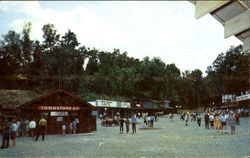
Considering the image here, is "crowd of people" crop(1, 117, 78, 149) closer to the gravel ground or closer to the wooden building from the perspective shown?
the wooden building

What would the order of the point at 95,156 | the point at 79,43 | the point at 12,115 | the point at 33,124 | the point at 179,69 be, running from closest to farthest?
the point at 95,156, the point at 33,124, the point at 12,115, the point at 79,43, the point at 179,69

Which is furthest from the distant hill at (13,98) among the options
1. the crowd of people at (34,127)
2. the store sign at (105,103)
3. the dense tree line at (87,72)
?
the dense tree line at (87,72)

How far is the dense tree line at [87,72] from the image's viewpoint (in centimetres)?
6266

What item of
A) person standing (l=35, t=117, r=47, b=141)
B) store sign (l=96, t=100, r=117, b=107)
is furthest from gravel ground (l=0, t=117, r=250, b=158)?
store sign (l=96, t=100, r=117, b=107)

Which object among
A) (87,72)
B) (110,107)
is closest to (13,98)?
(110,107)

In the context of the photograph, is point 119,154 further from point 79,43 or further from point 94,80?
point 79,43

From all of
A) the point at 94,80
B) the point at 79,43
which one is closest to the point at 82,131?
the point at 94,80

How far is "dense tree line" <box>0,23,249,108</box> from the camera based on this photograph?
62.7 meters

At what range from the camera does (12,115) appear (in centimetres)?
3428

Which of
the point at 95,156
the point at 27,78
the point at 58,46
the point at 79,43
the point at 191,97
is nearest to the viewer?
the point at 95,156

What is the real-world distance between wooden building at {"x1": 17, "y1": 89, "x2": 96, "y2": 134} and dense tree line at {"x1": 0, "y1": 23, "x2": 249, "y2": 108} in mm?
32045

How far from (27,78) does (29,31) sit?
1151cm

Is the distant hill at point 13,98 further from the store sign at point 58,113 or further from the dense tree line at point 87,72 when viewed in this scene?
the dense tree line at point 87,72

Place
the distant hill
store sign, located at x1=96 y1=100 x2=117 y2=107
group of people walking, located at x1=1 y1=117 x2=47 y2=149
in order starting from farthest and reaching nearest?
store sign, located at x1=96 y1=100 x2=117 y2=107
the distant hill
group of people walking, located at x1=1 y1=117 x2=47 y2=149
